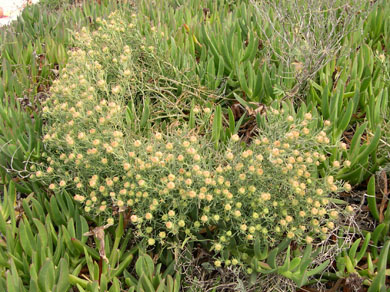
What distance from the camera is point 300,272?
1.43m

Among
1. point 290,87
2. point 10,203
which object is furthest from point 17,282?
point 290,87

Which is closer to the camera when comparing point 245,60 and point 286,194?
point 286,194

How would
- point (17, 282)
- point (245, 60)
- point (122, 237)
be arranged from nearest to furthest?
point (17, 282) → point (122, 237) → point (245, 60)

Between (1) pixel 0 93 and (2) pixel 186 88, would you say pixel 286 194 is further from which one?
(1) pixel 0 93

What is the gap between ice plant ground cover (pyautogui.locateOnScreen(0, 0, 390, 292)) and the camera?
4.82 feet

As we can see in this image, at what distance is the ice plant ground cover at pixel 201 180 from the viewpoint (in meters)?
1.47

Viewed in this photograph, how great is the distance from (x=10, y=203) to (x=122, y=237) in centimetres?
53

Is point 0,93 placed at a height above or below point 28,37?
below

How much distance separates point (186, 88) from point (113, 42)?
531 mm

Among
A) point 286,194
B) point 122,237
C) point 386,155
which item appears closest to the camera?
point 286,194

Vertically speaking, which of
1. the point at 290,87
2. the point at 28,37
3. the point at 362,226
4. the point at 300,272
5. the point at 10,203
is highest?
the point at 28,37

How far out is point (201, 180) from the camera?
1.48 metres

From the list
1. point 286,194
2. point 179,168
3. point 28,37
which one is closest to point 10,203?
point 179,168

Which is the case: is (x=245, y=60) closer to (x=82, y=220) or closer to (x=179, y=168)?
(x=179, y=168)
